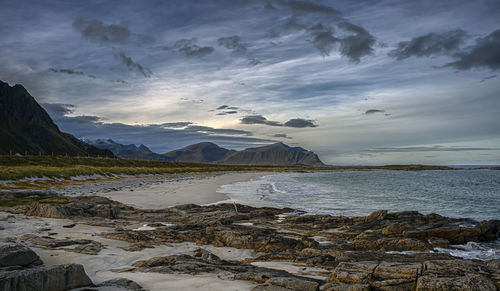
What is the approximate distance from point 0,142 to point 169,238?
17047 cm

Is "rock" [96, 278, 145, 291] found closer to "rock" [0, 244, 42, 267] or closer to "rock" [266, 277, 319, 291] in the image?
"rock" [0, 244, 42, 267]

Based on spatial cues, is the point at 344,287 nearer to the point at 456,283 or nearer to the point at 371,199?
the point at 456,283

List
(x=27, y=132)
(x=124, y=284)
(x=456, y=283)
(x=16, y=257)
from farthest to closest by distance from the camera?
(x=27, y=132) → (x=16, y=257) → (x=124, y=284) → (x=456, y=283)

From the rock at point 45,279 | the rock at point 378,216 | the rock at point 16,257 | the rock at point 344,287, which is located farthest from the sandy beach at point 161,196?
the rock at point 344,287

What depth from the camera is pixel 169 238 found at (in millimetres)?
12250

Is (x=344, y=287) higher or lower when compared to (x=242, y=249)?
higher

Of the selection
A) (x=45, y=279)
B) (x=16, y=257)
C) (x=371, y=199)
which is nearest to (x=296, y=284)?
(x=45, y=279)

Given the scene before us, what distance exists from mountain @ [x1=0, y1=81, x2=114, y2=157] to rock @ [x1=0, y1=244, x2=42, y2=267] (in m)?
170

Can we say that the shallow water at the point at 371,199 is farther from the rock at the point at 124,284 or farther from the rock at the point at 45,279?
the rock at the point at 45,279

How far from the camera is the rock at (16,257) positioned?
655 centimetres

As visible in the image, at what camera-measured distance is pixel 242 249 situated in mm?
11500

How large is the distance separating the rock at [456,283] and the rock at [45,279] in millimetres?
7150

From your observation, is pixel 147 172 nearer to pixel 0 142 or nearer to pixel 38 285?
pixel 38 285

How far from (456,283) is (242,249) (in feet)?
23.5
